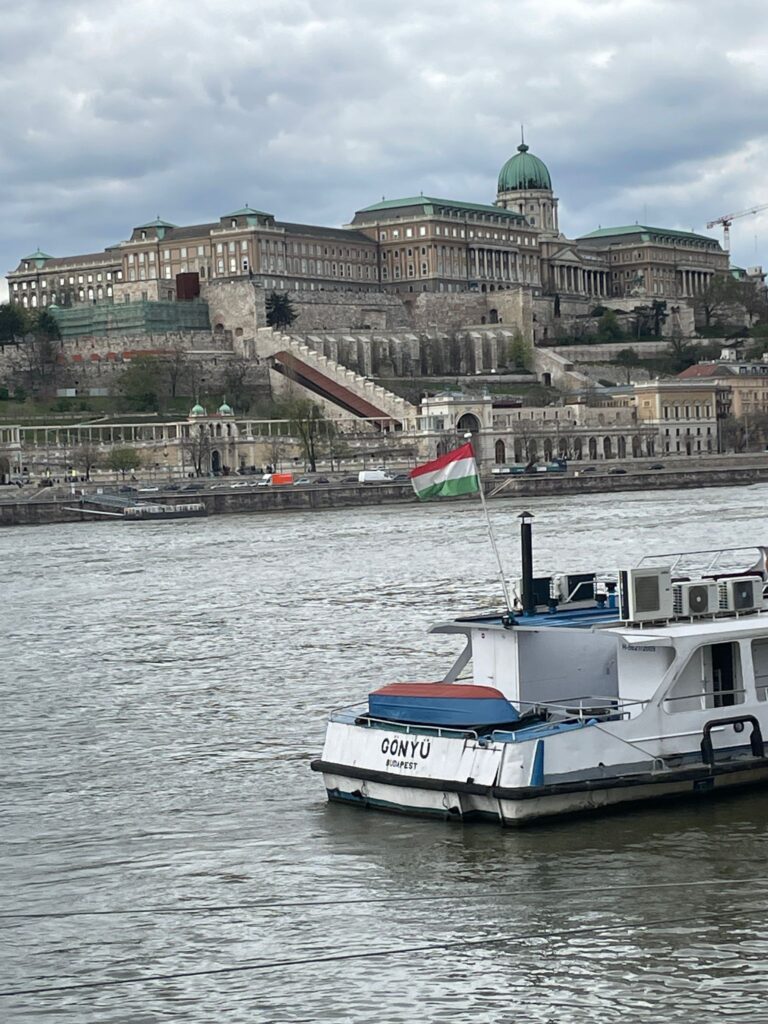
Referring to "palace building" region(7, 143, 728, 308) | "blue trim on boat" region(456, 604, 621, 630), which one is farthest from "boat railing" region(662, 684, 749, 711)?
"palace building" region(7, 143, 728, 308)

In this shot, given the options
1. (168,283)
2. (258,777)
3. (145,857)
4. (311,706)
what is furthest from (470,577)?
(168,283)

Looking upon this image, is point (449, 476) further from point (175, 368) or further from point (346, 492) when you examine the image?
point (175, 368)

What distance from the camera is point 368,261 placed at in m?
174

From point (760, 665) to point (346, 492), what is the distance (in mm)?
79269

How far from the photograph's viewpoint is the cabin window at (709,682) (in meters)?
20.1

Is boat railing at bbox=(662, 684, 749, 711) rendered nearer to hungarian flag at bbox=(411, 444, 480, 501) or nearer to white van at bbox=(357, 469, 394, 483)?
hungarian flag at bbox=(411, 444, 480, 501)

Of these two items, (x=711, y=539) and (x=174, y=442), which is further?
(x=174, y=442)

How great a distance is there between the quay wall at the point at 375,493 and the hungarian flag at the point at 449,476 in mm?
71105

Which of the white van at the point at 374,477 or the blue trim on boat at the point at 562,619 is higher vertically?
the white van at the point at 374,477

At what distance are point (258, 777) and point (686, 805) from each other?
525 cm

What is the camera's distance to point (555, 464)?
123 m

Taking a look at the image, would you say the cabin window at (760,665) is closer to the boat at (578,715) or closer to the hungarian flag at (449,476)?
the boat at (578,715)

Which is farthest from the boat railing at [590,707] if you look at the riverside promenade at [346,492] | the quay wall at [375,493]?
the quay wall at [375,493]

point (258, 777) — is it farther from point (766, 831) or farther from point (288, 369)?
point (288, 369)
